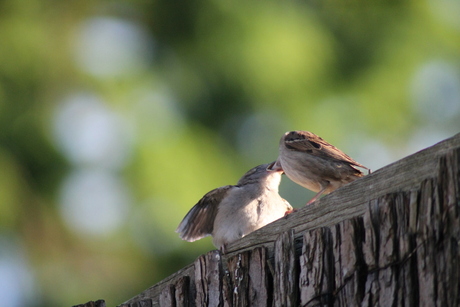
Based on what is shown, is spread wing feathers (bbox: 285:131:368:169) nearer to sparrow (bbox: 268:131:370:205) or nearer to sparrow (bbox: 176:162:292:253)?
sparrow (bbox: 268:131:370:205)

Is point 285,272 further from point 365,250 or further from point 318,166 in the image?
point 318,166

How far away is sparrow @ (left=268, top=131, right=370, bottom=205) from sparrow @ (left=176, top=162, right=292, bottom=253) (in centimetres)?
23

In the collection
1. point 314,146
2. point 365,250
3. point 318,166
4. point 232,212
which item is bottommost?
point 365,250

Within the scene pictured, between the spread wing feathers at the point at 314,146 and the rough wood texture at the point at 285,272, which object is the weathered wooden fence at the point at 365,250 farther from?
the spread wing feathers at the point at 314,146

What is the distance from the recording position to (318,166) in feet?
12.2

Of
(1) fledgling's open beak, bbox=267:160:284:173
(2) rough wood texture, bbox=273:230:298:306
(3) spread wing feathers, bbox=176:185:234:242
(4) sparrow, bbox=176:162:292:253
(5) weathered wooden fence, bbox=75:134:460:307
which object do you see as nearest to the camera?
(5) weathered wooden fence, bbox=75:134:460:307

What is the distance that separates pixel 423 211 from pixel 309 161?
2.26m

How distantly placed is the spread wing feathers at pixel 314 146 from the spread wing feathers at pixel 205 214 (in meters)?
0.51

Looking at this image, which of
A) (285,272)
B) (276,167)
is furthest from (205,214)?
(285,272)

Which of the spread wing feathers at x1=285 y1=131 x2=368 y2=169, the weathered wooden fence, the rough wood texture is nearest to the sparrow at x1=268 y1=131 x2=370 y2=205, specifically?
the spread wing feathers at x1=285 y1=131 x2=368 y2=169

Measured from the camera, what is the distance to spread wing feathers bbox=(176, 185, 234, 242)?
12.2ft

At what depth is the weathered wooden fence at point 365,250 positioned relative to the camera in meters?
1.44

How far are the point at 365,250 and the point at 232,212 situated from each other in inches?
82.4

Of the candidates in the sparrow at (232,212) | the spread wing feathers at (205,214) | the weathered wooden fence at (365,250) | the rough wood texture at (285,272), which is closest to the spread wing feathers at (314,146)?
the sparrow at (232,212)
